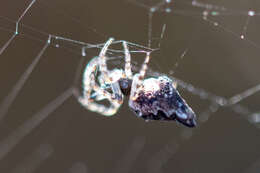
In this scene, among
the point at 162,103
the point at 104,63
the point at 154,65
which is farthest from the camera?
the point at 154,65

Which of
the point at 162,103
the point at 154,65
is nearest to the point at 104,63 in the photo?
the point at 162,103

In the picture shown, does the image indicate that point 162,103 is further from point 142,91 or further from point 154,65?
point 154,65

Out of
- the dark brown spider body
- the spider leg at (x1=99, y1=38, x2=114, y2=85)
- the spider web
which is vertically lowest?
the spider web

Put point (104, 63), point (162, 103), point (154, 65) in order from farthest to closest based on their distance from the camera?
point (154, 65) → point (104, 63) → point (162, 103)

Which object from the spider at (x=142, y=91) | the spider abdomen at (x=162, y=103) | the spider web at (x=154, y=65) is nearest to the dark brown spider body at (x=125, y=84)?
the spider at (x=142, y=91)

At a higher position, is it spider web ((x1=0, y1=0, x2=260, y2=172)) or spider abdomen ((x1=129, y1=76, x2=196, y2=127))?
spider abdomen ((x1=129, y1=76, x2=196, y2=127))

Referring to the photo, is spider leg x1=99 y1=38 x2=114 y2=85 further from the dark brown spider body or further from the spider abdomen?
the spider abdomen

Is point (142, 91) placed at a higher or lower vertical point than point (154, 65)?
higher

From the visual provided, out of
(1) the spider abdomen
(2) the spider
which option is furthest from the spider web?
(1) the spider abdomen

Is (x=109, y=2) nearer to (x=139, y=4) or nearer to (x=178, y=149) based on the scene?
(x=139, y=4)
